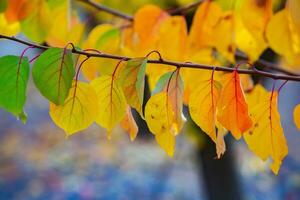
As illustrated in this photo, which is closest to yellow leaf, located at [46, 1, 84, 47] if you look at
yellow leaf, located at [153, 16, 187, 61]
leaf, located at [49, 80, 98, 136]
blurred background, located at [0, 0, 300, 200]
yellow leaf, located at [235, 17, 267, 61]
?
yellow leaf, located at [153, 16, 187, 61]

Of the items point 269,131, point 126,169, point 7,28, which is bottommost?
point 126,169

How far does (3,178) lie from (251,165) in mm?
1938

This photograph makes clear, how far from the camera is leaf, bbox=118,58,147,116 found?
1.89ft

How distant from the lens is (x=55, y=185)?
150 inches

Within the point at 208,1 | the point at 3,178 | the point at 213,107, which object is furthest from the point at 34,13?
the point at 3,178

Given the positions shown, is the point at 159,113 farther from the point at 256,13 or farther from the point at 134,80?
the point at 256,13

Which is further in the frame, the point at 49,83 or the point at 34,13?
the point at 34,13

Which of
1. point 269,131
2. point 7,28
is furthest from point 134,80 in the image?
point 7,28

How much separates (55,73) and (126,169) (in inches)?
145

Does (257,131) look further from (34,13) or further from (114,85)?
(34,13)

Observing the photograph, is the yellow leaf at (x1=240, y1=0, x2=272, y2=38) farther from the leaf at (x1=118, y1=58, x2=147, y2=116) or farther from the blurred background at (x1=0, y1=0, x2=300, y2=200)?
the blurred background at (x1=0, y1=0, x2=300, y2=200)

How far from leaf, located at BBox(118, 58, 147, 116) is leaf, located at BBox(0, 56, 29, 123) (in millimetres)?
111

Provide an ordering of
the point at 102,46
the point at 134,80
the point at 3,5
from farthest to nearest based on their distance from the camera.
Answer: the point at 102,46 < the point at 3,5 < the point at 134,80

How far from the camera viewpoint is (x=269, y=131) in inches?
26.2
